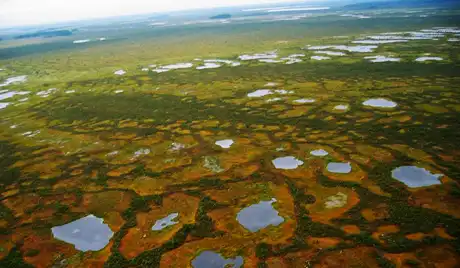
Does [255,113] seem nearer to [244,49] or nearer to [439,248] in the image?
[439,248]

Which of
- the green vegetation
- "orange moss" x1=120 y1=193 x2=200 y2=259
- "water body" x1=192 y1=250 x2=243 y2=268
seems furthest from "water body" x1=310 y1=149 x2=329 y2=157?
"water body" x1=192 y1=250 x2=243 y2=268

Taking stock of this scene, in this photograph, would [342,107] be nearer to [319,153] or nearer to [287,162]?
[319,153]

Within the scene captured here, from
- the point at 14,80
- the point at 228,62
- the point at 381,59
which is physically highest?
the point at 14,80

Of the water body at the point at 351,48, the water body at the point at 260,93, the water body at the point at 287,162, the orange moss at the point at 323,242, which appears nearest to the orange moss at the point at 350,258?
the orange moss at the point at 323,242

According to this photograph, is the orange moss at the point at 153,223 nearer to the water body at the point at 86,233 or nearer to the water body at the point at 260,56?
the water body at the point at 86,233

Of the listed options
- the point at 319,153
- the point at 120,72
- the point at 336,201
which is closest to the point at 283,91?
the point at 319,153

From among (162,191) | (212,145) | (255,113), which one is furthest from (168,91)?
(162,191)
